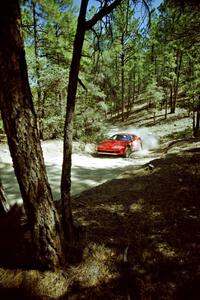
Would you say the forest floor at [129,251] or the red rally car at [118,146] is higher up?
the red rally car at [118,146]

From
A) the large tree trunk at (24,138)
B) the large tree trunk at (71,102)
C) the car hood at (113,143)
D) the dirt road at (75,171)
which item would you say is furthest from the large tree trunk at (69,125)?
the car hood at (113,143)

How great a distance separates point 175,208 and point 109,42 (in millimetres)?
3531

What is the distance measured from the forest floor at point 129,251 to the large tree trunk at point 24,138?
36 centimetres

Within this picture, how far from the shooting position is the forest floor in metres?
2.26

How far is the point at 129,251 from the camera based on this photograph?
288 centimetres

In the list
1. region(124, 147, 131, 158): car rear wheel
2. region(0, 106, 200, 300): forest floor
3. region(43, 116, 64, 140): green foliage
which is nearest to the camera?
region(0, 106, 200, 300): forest floor

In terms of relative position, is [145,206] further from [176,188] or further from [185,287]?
[185,287]

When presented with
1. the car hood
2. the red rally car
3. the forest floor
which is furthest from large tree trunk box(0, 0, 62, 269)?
the car hood

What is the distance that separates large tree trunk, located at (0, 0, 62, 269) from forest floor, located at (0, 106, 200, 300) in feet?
1.18

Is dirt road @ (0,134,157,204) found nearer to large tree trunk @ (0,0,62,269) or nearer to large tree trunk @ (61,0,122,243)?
large tree trunk @ (61,0,122,243)

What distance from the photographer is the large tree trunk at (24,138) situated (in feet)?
6.47

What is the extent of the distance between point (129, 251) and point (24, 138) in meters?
2.16

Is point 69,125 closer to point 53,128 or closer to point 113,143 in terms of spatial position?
point 113,143

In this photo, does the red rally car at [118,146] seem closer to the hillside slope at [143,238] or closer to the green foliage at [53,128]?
the green foliage at [53,128]
